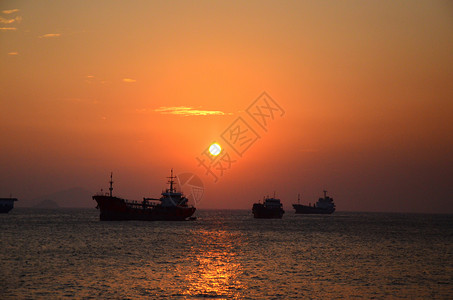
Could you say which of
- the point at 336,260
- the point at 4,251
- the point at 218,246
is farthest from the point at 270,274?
the point at 4,251

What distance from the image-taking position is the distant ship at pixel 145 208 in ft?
458

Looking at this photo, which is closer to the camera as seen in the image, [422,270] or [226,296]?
[226,296]

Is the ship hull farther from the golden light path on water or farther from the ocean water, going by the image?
the golden light path on water

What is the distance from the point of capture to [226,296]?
3547cm

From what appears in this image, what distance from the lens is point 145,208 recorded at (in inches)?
5807

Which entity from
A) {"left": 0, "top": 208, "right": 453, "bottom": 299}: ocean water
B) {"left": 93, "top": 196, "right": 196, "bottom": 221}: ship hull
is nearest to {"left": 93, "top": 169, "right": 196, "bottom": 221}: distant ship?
{"left": 93, "top": 196, "right": 196, "bottom": 221}: ship hull

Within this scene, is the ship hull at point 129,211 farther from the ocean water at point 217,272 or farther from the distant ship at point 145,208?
the ocean water at point 217,272

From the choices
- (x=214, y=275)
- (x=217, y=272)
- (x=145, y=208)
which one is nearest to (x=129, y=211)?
(x=145, y=208)

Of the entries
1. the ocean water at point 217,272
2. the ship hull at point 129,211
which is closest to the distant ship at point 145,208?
the ship hull at point 129,211

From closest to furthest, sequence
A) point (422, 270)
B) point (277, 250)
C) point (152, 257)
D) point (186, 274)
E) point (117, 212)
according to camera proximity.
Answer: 1. point (186, 274)
2. point (422, 270)
3. point (152, 257)
4. point (277, 250)
5. point (117, 212)

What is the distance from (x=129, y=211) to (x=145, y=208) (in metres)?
6.13

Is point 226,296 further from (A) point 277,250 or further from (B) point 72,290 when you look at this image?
(A) point 277,250

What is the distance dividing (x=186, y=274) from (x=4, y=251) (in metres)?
30.5

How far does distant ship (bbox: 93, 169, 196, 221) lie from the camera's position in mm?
139625
